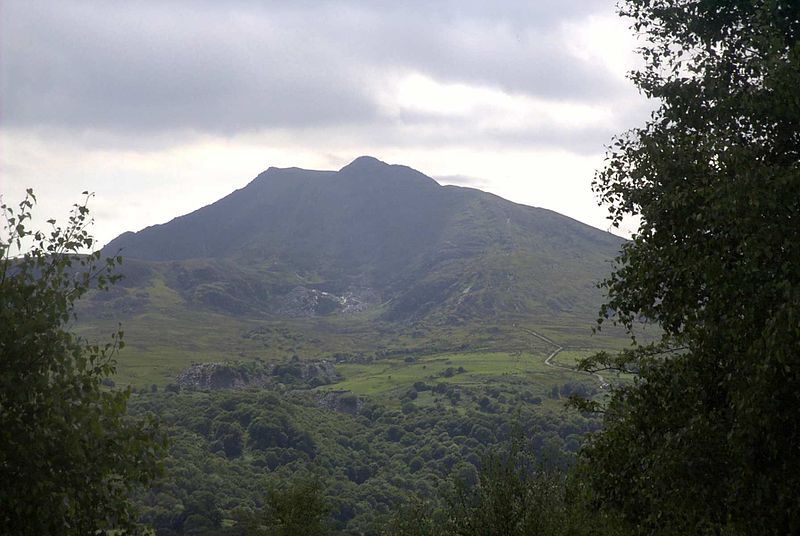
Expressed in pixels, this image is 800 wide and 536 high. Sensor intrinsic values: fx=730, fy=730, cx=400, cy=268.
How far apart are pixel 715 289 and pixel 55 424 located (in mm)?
11592

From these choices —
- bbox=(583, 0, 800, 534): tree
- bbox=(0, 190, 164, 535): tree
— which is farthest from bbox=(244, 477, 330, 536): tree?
bbox=(0, 190, 164, 535): tree

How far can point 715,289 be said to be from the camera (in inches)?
509

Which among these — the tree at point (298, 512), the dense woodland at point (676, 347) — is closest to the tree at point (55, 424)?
the dense woodland at point (676, 347)

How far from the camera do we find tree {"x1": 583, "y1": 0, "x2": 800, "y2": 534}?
40.4ft

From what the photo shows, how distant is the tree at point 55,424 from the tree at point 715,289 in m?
10.1

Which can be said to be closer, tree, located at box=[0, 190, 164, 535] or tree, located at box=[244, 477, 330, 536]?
tree, located at box=[0, 190, 164, 535]

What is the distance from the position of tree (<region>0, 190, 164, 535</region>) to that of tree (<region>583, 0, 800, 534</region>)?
10.1 m

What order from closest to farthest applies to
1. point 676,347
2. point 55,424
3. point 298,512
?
point 55,424
point 676,347
point 298,512

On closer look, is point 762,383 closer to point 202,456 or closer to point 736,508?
point 736,508

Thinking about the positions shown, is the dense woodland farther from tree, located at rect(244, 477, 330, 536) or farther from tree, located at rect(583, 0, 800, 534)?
tree, located at rect(244, 477, 330, 536)

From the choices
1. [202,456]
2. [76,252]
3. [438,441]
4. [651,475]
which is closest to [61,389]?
[76,252]

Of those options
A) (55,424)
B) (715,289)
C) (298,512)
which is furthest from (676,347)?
(298,512)

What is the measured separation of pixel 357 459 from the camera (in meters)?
187

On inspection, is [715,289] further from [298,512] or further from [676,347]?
[298,512]
